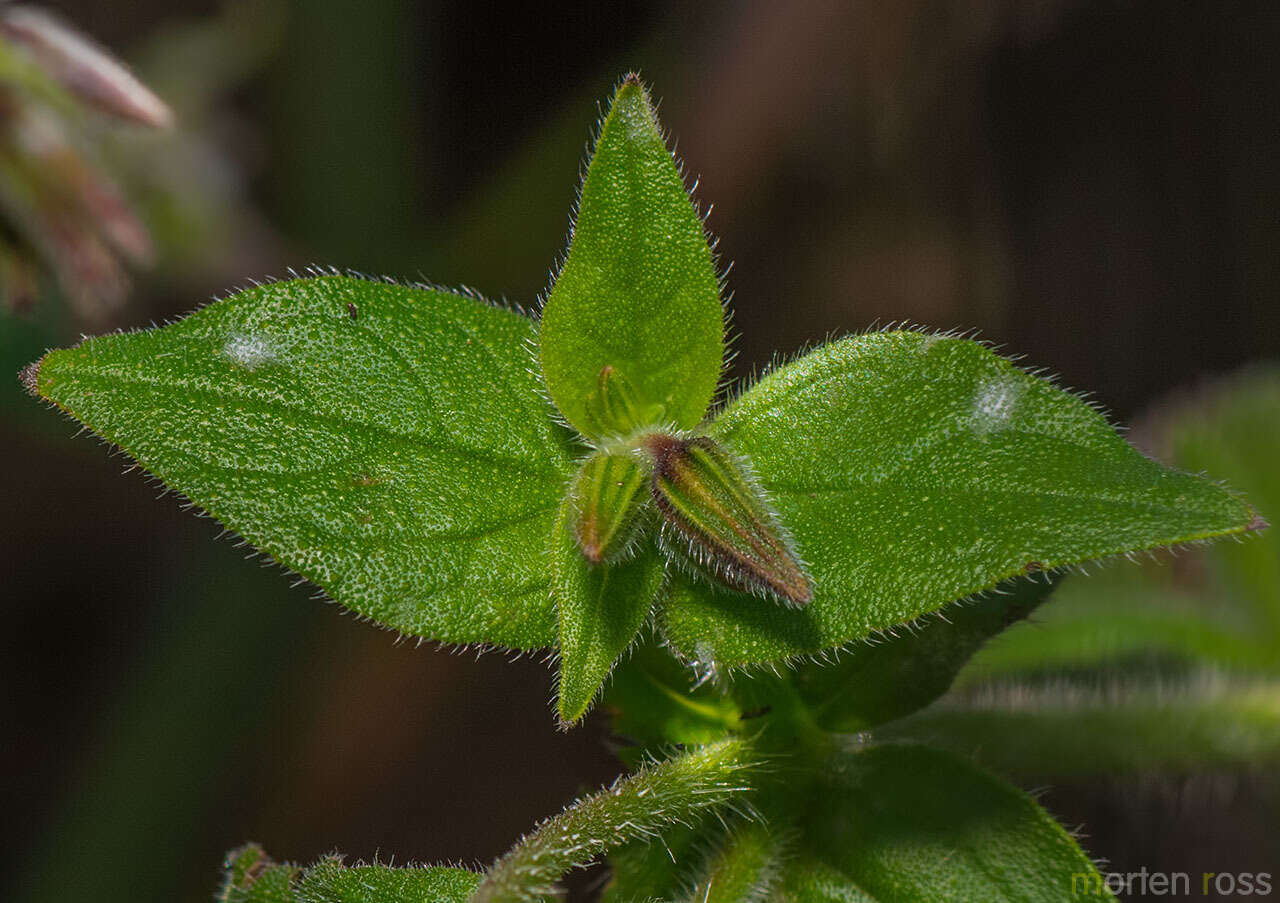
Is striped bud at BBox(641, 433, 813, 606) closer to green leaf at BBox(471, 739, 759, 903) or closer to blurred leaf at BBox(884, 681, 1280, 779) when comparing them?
green leaf at BBox(471, 739, 759, 903)

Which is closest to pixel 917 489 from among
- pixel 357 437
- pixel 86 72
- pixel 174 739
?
pixel 357 437

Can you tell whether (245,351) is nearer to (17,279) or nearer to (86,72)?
(86,72)

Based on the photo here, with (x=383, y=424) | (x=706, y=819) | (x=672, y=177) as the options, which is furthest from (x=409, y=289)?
(x=706, y=819)

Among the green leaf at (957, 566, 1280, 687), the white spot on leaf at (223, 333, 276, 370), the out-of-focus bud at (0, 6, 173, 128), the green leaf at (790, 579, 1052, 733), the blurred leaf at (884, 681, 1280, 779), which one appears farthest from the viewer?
the green leaf at (957, 566, 1280, 687)

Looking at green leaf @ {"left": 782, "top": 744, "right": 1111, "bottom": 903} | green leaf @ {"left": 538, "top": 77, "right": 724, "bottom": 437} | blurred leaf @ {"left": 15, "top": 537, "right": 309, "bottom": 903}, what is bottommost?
blurred leaf @ {"left": 15, "top": 537, "right": 309, "bottom": 903}

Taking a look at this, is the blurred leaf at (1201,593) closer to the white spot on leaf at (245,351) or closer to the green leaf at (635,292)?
the green leaf at (635,292)

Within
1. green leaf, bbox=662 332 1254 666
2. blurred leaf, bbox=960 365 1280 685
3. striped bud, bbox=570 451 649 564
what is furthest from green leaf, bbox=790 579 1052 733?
blurred leaf, bbox=960 365 1280 685

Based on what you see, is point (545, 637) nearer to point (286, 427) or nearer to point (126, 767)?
point (286, 427)
